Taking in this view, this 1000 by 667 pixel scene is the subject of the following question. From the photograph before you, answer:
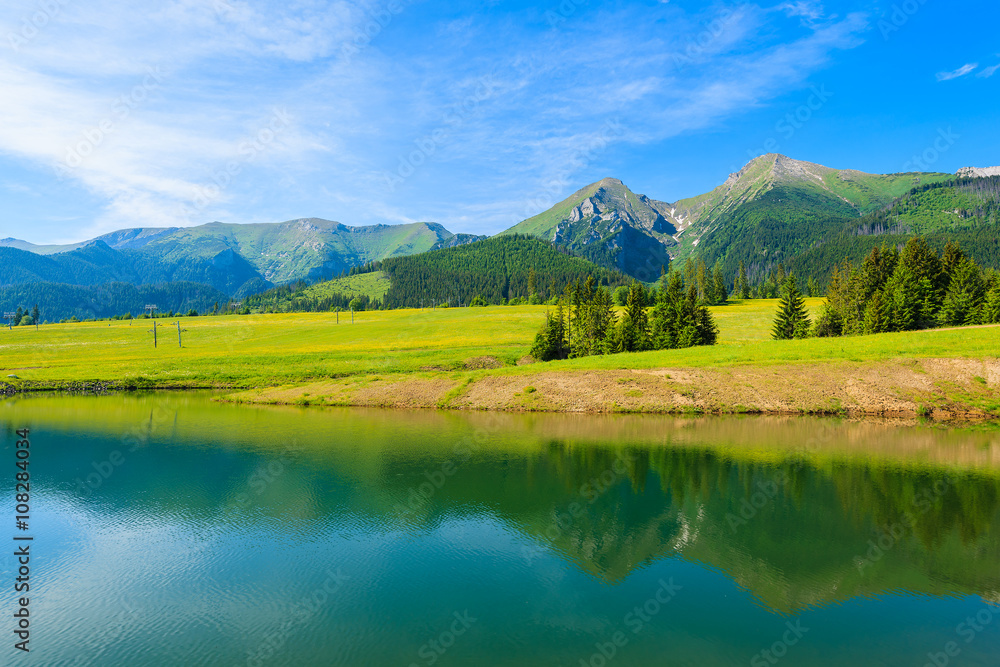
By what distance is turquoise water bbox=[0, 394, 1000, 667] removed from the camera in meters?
13.6

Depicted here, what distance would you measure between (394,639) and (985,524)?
82.6 feet

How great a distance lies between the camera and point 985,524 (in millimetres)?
21078

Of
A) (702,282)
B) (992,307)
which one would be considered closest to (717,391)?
(992,307)

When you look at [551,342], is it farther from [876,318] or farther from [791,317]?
[876,318]

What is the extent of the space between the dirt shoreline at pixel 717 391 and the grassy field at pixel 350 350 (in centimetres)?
303

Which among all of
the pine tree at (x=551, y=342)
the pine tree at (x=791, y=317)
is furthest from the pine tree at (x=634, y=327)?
the pine tree at (x=791, y=317)

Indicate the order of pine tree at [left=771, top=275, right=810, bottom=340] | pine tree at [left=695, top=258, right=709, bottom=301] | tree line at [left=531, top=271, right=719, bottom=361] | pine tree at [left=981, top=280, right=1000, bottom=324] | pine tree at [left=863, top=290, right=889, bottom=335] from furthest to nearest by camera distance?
pine tree at [left=695, top=258, right=709, bottom=301] → pine tree at [left=771, top=275, right=810, bottom=340] → tree line at [left=531, top=271, right=719, bottom=361] → pine tree at [left=863, top=290, right=889, bottom=335] → pine tree at [left=981, top=280, right=1000, bottom=324]

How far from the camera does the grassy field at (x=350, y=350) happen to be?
2226 inches

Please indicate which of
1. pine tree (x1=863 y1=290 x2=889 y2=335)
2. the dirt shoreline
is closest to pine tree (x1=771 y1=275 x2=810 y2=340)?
pine tree (x1=863 y1=290 x2=889 y2=335)

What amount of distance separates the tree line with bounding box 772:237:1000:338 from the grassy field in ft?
39.9

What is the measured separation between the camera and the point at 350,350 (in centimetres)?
9238

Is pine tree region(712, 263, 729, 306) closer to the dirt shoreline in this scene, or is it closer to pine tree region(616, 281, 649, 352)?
pine tree region(616, 281, 649, 352)

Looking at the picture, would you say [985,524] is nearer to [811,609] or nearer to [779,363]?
[811,609]

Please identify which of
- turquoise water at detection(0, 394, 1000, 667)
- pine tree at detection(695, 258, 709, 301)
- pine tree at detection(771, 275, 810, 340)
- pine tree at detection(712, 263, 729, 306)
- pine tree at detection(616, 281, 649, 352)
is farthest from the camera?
pine tree at detection(695, 258, 709, 301)
